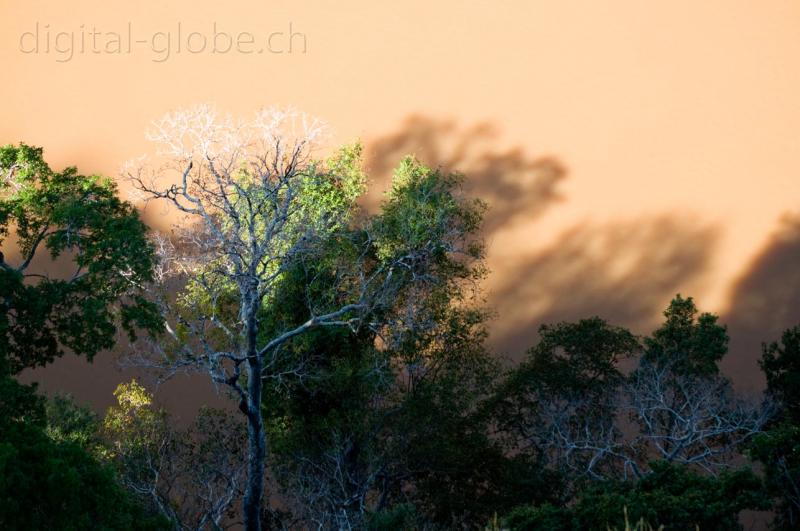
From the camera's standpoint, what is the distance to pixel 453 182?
1912 centimetres

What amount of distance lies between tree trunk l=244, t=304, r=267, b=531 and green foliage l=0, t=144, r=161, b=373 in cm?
163

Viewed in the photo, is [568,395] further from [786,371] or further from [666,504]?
[666,504]

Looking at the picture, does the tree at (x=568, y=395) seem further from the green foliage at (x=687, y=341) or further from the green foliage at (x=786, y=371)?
the green foliage at (x=786, y=371)

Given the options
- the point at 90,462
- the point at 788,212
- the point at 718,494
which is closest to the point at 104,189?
the point at 90,462

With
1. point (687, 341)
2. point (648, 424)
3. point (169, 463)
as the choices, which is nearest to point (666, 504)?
point (648, 424)

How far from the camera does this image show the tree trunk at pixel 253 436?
15.0 metres

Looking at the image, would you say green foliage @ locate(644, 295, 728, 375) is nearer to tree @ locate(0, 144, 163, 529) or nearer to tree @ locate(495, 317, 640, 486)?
tree @ locate(495, 317, 640, 486)

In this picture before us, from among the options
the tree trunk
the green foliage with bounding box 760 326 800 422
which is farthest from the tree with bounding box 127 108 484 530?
the green foliage with bounding box 760 326 800 422

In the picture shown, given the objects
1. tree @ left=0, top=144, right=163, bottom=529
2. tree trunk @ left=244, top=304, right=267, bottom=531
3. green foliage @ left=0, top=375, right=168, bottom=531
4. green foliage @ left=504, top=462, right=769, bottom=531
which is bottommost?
green foliage @ left=504, top=462, right=769, bottom=531

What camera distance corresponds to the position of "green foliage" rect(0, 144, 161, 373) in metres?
14.0

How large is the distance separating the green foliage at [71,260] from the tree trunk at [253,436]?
163 centimetres

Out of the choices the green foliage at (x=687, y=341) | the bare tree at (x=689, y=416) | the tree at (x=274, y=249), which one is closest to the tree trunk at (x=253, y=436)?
the tree at (x=274, y=249)

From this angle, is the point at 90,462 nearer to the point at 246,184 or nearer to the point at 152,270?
the point at 152,270

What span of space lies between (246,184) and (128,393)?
17.0 ft
